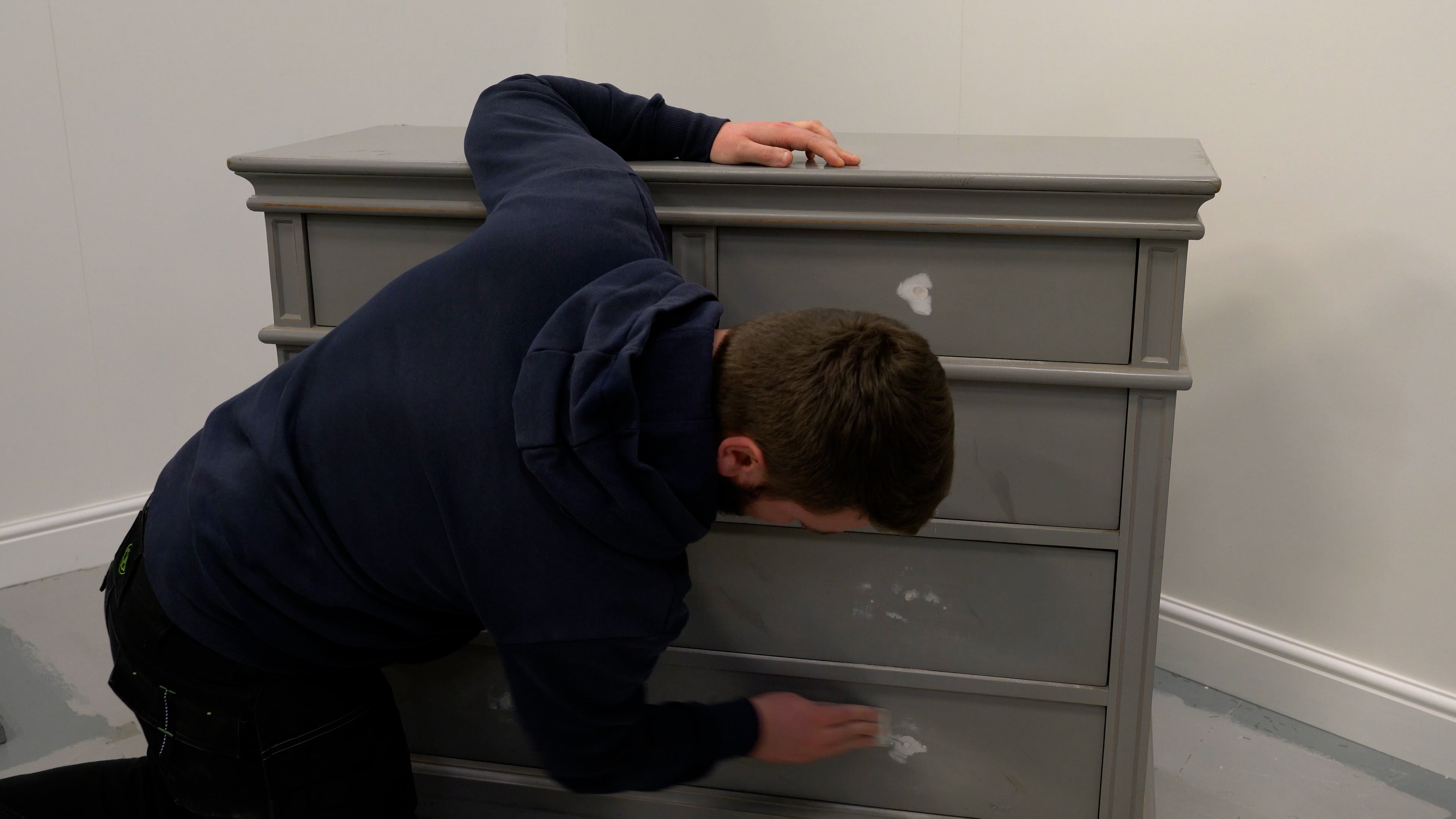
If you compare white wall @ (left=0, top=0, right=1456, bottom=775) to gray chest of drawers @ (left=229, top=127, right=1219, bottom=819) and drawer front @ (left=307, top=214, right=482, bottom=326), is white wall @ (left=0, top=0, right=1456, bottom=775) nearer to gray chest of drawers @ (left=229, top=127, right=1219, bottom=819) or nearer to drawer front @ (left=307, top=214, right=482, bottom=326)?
gray chest of drawers @ (left=229, top=127, right=1219, bottom=819)

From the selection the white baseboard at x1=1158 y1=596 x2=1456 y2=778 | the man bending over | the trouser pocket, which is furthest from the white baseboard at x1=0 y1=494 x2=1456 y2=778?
the trouser pocket

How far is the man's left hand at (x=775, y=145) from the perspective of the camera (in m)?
1.36

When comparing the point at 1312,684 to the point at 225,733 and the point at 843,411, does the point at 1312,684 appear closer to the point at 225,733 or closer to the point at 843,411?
the point at 843,411

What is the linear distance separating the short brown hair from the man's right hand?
36 centimetres

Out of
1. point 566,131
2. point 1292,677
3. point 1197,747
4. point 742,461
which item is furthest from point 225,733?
point 1292,677

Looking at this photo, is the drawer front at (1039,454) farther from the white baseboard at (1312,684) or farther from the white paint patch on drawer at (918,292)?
the white baseboard at (1312,684)

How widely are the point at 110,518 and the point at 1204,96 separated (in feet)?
8.40

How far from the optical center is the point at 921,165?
1.36m

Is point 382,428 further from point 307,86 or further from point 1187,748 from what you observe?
point 307,86

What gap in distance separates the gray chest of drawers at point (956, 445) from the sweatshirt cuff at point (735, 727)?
0.86 feet

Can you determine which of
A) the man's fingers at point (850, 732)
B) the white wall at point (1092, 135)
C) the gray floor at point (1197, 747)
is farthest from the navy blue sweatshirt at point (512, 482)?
the white wall at point (1092, 135)

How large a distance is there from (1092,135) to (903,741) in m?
1.31

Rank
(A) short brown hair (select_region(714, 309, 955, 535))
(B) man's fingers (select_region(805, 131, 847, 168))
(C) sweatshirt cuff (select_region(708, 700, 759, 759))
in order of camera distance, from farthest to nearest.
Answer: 1. (B) man's fingers (select_region(805, 131, 847, 168))
2. (C) sweatshirt cuff (select_region(708, 700, 759, 759))
3. (A) short brown hair (select_region(714, 309, 955, 535))

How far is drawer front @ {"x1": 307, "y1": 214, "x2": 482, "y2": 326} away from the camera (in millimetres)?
1480
